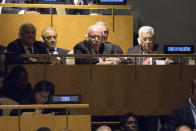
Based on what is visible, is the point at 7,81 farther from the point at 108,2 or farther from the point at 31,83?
the point at 108,2

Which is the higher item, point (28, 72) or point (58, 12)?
point (58, 12)

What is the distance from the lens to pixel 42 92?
985 centimetres

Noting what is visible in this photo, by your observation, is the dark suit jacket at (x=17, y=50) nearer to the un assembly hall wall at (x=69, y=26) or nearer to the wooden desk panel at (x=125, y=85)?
the wooden desk panel at (x=125, y=85)

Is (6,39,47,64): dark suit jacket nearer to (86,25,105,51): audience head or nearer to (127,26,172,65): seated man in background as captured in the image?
(86,25,105,51): audience head

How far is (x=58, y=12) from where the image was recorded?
1304cm

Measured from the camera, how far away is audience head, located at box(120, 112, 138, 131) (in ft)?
32.5

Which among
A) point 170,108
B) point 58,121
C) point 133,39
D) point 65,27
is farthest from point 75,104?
point 133,39

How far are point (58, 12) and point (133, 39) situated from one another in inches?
56.9

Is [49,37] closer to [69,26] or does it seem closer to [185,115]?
[69,26]

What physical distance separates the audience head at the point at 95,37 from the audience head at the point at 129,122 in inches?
45.1

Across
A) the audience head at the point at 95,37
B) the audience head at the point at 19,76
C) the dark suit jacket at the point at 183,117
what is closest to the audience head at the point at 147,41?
the audience head at the point at 95,37

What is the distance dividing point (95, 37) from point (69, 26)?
5.90 feet

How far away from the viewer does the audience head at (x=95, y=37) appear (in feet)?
35.0

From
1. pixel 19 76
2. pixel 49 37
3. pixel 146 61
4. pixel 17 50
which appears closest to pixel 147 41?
pixel 146 61
